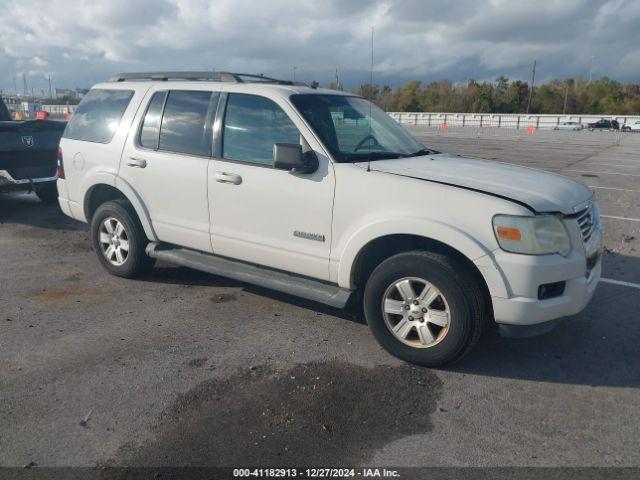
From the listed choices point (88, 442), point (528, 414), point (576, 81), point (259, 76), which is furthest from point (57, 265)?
point (576, 81)

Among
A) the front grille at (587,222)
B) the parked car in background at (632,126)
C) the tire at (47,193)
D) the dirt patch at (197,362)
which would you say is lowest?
the parked car in background at (632,126)

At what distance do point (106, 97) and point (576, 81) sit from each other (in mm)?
108418

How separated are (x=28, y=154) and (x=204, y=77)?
15.3ft

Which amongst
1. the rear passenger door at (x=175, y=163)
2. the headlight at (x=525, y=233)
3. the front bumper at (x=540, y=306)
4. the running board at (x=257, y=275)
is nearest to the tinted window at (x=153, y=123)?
the rear passenger door at (x=175, y=163)

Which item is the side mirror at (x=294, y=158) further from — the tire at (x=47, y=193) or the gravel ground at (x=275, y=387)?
the tire at (x=47, y=193)

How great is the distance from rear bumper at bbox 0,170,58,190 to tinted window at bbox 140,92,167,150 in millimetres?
4067

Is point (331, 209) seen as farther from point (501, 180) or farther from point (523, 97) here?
point (523, 97)

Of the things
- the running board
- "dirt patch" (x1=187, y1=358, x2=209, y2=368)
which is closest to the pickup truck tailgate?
the running board

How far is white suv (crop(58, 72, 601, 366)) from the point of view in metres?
3.55

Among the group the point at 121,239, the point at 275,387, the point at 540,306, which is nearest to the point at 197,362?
the point at 275,387

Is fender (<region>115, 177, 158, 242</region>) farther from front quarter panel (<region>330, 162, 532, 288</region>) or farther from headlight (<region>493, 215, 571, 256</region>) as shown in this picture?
headlight (<region>493, 215, 571, 256</region>)

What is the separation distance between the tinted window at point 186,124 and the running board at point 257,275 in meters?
0.94

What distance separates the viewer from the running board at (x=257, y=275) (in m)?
4.18

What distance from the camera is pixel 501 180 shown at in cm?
392
